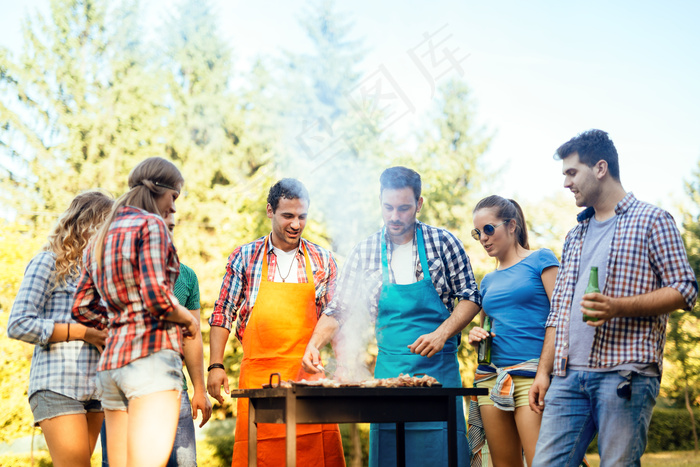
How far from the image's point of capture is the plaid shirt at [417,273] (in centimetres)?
373

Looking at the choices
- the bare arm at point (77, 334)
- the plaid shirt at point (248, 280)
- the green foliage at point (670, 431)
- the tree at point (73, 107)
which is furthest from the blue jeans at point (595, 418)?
the tree at point (73, 107)

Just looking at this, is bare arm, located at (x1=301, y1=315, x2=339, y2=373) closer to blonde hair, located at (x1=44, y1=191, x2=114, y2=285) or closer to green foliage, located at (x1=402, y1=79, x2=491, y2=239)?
blonde hair, located at (x1=44, y1=191, x2=114, y2=285)

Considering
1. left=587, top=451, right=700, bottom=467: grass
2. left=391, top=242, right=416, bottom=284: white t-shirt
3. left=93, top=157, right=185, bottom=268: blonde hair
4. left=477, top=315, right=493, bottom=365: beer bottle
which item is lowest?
left=587, top=451, right=700, bottom=467: grass

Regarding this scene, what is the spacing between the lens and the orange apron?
141 inches

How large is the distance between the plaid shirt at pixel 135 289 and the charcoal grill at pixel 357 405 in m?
0.60

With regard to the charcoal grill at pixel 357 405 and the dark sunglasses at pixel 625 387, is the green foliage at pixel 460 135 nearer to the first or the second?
the charcoal grill at pixel 357 405

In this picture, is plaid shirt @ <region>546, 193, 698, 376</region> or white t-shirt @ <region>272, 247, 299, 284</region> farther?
white t-shirt @ <region>272, 247, 299, 284</region>

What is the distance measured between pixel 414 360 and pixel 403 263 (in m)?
0.61

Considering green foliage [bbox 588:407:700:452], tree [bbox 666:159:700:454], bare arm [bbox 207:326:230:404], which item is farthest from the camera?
green foliage [bbox 588:407:700:452]

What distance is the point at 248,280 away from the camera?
3.93 m

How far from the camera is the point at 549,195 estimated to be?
2050cm

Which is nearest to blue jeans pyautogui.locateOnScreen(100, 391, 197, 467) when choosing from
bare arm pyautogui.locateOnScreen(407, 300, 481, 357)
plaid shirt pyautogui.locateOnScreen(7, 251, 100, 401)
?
plaid shirt pyautogui.locateOnScreen(7, 251, 100, 401)

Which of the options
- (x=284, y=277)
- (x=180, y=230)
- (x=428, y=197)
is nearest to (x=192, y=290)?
(x=284, y=277)

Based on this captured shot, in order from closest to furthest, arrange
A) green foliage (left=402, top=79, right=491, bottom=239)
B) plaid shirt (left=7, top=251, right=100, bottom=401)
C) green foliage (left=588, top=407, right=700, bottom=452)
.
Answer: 1. plaid shirt (left=7, top=251, right=100, bottom=401)
2. green foliage (left=588, top=407, right=700, bottom=452)
3. green foliage (left=402, top=79, right=491, bottom=239)
